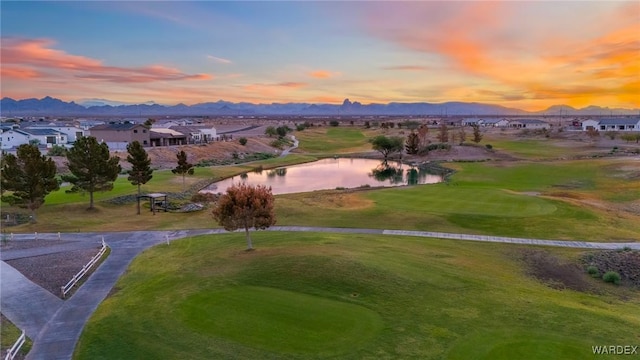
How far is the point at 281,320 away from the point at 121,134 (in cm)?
8713

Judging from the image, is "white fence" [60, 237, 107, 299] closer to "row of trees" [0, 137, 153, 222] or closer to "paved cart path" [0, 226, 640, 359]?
"paved cart path" [0, 226, 640, 359]

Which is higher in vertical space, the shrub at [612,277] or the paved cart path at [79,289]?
the shrub at [612,277]

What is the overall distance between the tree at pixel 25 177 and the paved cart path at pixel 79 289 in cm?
434

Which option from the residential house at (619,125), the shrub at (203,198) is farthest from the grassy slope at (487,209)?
the residential house at (619,125)

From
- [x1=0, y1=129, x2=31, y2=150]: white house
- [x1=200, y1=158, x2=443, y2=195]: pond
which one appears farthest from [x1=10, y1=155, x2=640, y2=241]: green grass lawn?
[x1=0, y1=129, x2=31, y2=150]: white house

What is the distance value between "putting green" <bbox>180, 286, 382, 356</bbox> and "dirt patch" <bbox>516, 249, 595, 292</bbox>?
39.0ft

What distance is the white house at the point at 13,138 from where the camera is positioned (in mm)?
89406

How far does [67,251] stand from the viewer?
30.4m

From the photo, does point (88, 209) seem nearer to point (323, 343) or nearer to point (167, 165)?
point (323, 343)

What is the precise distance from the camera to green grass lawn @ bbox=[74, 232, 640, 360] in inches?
640

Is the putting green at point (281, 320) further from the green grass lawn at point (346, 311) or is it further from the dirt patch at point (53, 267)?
the dirt patch at point (53, 267)

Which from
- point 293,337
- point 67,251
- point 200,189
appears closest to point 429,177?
point 200,189

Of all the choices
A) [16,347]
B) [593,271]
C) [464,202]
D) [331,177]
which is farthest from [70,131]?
[593,271]

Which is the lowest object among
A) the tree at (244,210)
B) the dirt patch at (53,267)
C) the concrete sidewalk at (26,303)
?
the concrete sidewalk at (26,303)
